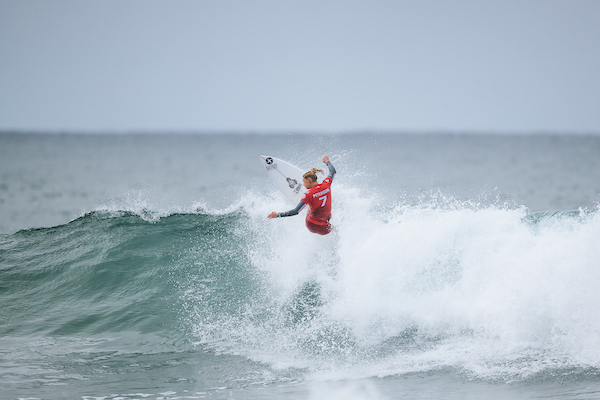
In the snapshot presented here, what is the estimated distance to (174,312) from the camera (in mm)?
8320

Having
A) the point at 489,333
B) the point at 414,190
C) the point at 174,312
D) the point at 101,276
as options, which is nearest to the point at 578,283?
the point at 489,333

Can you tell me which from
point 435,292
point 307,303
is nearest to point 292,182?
point 307,303

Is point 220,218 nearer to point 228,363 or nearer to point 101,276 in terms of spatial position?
point 101,276

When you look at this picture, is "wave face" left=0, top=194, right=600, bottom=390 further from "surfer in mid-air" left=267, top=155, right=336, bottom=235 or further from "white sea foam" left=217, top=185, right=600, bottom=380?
"surfer in mid-air" left=267, top=155, right=336, bottom=235

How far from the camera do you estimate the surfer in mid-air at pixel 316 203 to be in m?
8.33

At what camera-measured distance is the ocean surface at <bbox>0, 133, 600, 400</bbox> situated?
20.1ft

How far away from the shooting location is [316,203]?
27.7 feet

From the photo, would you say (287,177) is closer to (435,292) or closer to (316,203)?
(316,203)

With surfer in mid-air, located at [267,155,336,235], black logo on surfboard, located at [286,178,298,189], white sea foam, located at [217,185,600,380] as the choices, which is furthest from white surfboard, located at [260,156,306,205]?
surfer in mid-air, located at [267,155,336,235]

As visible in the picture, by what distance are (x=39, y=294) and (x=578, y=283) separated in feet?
27.6

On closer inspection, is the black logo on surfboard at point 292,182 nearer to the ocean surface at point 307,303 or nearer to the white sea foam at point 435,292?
the ocean surface at point 307,303

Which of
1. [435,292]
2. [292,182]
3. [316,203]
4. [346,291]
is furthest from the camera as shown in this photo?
[292,182]

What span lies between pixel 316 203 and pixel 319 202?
0.05 meters

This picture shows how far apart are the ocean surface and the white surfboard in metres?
0.57
